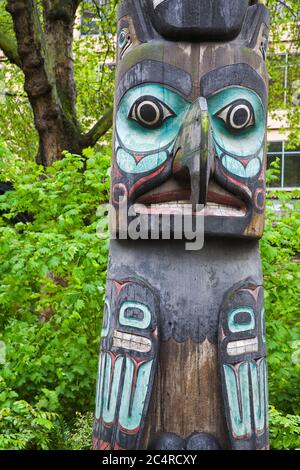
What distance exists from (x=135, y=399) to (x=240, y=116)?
1.52 metres

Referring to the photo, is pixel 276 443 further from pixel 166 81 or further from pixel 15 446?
pixel 166 81

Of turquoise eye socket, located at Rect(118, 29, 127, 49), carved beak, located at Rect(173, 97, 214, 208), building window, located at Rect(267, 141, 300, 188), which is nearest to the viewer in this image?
carved beak, located at Rect(173, 97, 214, 208)

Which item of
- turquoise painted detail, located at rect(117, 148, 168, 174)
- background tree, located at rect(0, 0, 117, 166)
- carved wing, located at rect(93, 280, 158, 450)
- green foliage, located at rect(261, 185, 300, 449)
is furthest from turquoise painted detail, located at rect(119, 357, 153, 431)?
background tree, located at rect(0, 0, 117, 166)

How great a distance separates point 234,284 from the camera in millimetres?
2912

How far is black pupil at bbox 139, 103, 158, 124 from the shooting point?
2.95m

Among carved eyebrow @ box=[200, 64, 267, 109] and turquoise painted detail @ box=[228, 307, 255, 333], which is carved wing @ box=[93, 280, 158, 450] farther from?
carved eyebrow @ box=[200, 64, 267, 109]

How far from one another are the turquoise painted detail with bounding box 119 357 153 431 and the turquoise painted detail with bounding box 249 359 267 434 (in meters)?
0.53

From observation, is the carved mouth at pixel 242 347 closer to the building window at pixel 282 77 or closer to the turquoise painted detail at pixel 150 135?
the turquoise painted detail at pixel 150 135

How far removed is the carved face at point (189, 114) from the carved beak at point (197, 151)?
0.27ft

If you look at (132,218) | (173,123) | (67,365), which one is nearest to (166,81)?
(173,123)

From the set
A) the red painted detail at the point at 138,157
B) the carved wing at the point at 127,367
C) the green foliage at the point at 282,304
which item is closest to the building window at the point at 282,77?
the green foliage at the point at 282,304

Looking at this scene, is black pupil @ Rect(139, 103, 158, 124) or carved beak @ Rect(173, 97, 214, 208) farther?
black pupil @ Rect(139, 103, 158, 124)

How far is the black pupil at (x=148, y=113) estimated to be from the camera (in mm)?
2953

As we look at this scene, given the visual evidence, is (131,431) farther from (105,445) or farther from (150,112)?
(150,112)
